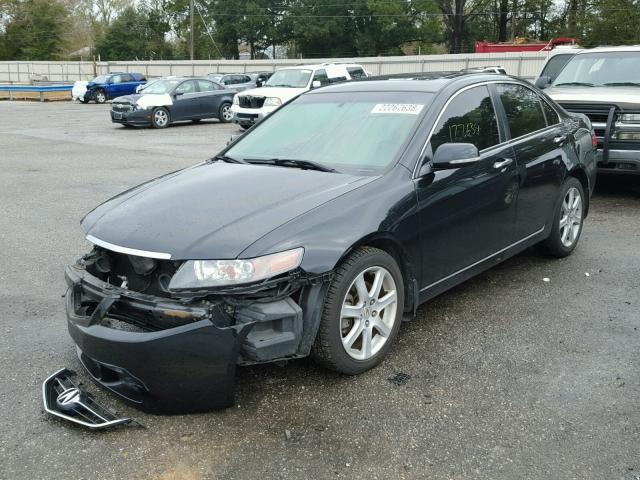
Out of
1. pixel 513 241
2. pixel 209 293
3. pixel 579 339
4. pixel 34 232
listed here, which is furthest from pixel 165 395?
pixel 34 232

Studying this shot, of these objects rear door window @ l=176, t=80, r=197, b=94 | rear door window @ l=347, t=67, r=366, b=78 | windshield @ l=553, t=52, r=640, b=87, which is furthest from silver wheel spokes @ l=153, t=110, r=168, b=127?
windshield @ l=553, t=52, r=640, b=87

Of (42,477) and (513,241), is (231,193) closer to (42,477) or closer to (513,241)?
(42,477)

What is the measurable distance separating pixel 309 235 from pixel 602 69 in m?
7.39

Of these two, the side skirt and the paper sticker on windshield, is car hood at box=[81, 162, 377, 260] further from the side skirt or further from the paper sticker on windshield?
the side skirt

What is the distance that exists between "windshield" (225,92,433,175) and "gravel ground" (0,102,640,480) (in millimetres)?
1232

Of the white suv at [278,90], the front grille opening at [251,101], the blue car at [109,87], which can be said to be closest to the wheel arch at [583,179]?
the white suv at [278,90]

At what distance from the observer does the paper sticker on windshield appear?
169 inches

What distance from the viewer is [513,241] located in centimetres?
498

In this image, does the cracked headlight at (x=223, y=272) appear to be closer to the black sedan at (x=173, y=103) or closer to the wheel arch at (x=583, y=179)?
the wheel arch at (x=583, y=179)

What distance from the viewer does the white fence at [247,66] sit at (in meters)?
34.7

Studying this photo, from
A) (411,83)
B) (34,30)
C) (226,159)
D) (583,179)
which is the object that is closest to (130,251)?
(226,159)

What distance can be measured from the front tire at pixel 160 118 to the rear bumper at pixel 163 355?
57.0 feet

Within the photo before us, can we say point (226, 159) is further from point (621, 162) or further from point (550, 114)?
point (621, 162)

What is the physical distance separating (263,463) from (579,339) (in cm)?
236
